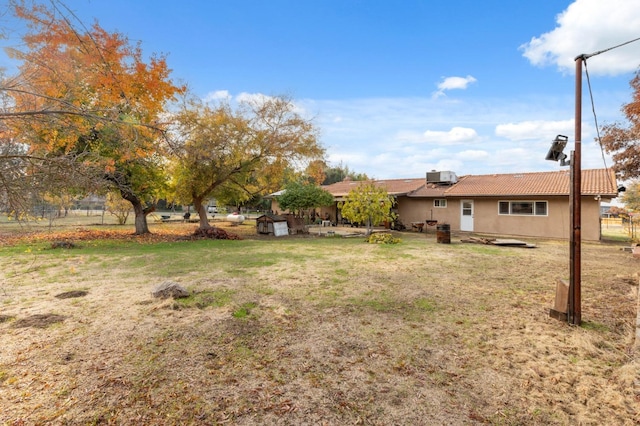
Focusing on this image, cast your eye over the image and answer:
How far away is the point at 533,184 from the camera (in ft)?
57.3

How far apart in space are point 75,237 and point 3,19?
532 inches

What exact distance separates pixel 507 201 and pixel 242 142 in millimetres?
14611

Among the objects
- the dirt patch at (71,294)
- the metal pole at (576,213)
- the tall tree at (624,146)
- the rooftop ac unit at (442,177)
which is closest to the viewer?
the metal pole at (576,213)

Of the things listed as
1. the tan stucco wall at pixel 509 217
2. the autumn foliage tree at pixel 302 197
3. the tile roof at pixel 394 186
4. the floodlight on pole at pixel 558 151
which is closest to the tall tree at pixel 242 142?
the autumn foliage tree at pixel 302 197

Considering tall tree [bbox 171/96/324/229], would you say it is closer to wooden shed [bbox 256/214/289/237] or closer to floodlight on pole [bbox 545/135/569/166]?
wooden shed [bbox 256/214/289/237]

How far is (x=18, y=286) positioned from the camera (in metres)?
6.16

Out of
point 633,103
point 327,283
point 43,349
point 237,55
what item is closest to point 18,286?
point 43,349

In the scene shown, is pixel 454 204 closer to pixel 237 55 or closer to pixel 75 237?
pixel 237 55

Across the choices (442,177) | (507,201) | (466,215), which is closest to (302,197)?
(442,177)

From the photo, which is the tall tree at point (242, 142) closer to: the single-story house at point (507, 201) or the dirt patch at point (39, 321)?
the single-story house at point (507, 201)

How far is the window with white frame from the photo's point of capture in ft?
54.2

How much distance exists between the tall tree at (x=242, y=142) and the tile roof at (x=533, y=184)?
32.4 ft

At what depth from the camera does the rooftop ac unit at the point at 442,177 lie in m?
21.0

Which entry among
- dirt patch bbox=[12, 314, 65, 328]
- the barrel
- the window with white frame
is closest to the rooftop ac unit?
the window with white frame
